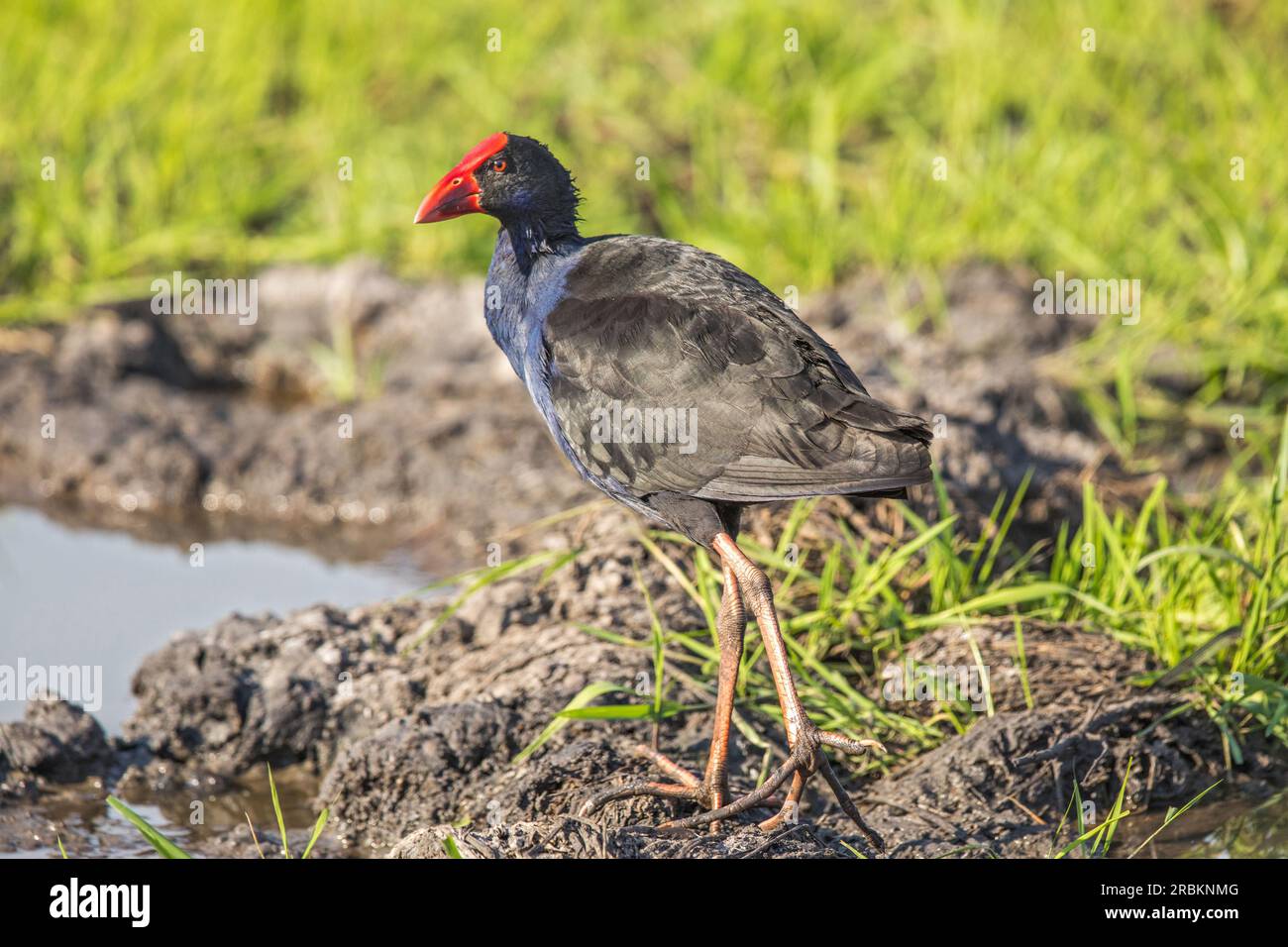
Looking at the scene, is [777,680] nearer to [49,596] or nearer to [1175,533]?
[1175,533]

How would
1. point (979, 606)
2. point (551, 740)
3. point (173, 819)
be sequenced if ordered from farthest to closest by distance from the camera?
point (979, 606), point (173, 819), point (551, 740)

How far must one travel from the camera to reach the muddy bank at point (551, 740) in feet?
13.1

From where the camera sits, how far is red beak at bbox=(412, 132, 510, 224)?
4262 mm

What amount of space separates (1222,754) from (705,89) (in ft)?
15.7

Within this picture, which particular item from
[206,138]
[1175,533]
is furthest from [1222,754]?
[206,138]

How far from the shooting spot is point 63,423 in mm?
6691

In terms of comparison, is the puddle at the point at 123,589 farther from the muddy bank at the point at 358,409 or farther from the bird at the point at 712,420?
the bird at the point at 712,420

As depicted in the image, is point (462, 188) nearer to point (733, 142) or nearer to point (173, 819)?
point (173, 819)

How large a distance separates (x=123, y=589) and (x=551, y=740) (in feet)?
7.50

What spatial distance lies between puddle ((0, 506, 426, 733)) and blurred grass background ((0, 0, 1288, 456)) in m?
1.57

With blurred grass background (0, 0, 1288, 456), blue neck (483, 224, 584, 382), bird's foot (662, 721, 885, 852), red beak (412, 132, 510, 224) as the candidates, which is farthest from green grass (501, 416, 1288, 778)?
blurred grass background (0, 0, 1288, 456)

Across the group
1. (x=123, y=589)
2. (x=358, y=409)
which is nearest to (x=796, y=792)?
(x=123, y=589)

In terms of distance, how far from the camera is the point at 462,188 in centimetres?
428

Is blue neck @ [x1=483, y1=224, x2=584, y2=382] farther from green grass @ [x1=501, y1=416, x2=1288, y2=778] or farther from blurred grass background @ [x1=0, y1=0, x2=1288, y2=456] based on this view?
blurred grass background @ [x1=0, y1=0, x2=1288, y2=456]
